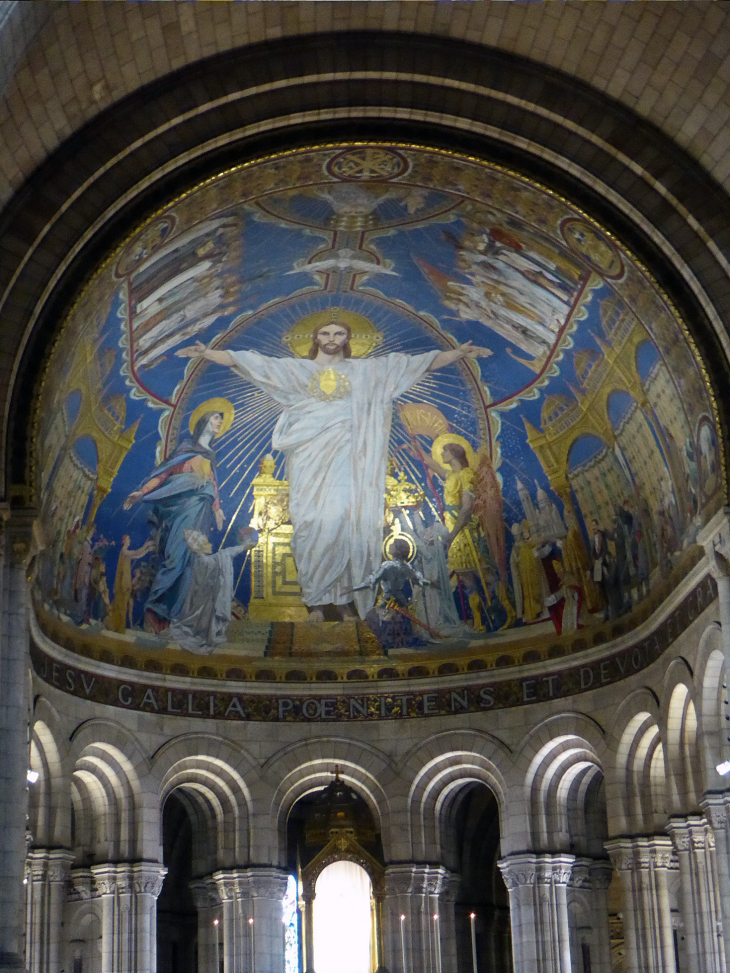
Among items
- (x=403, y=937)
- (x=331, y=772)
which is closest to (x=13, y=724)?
(x=331, y=772)

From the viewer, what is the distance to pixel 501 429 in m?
33.2

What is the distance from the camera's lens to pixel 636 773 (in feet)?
106

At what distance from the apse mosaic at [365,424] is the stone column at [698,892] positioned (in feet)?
14.2

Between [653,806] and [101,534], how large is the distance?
1139cm

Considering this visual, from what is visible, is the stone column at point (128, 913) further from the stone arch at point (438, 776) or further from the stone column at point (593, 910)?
the stone column at point (593, 910)

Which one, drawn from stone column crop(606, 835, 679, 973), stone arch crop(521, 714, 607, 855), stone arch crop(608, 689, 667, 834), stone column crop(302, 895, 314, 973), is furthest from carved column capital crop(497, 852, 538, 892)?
stone column crop(302, 895, 314, 973)

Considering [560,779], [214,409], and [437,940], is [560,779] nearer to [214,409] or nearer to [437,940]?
[437,940]

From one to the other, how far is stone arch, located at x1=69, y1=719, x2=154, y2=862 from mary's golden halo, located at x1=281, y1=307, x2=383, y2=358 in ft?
25.8

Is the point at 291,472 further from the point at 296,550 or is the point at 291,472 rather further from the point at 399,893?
the point at 399,893

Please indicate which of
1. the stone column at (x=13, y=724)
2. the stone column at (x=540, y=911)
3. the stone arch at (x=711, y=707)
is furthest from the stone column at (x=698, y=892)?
the stone column at (x=13, y=724)

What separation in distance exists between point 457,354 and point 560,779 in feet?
27.9

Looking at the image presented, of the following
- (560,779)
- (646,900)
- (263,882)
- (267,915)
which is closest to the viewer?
(646,900)

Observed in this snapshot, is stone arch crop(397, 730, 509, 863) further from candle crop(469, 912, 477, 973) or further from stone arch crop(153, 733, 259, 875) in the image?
stone arch crop(153, 733, 259, 875)

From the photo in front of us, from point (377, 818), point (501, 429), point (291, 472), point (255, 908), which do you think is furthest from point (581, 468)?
point (255, 908)
